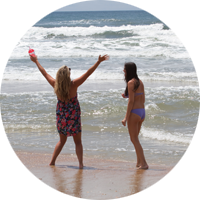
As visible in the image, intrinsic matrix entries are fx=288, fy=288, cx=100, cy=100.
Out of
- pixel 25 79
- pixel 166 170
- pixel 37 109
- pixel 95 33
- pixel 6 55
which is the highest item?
pixel 95 33

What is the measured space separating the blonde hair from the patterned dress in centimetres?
17

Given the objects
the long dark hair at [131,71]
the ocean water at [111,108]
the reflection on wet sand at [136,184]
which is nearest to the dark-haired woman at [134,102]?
the long dark hair at [131,71]

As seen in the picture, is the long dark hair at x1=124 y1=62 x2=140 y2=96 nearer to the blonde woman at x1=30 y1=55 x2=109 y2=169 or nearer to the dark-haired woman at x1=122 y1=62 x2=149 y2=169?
the dark-haired woman at x1=122 y1=62 x2=149 y2=169

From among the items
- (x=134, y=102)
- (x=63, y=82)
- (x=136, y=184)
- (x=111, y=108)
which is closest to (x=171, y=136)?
(x=134, y=102)

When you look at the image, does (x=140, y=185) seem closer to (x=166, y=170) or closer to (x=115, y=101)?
(x=166, y=170)

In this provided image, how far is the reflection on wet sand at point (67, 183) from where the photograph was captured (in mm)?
3082

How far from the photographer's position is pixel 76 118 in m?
4.08

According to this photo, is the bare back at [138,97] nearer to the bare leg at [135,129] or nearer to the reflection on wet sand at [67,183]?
the bare leg at [135,129]

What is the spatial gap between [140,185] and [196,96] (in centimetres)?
607

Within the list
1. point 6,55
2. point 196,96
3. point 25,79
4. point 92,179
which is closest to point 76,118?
point 92,179

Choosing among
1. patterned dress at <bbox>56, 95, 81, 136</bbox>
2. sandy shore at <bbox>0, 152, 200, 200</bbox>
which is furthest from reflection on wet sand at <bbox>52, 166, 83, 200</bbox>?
patterned dress at <bbox>56, 95, 81, 136</bbox>

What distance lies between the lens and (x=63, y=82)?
152 inches

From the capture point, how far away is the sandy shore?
10.1 ft

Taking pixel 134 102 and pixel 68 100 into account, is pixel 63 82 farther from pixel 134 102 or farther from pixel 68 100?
pixel 134 102
